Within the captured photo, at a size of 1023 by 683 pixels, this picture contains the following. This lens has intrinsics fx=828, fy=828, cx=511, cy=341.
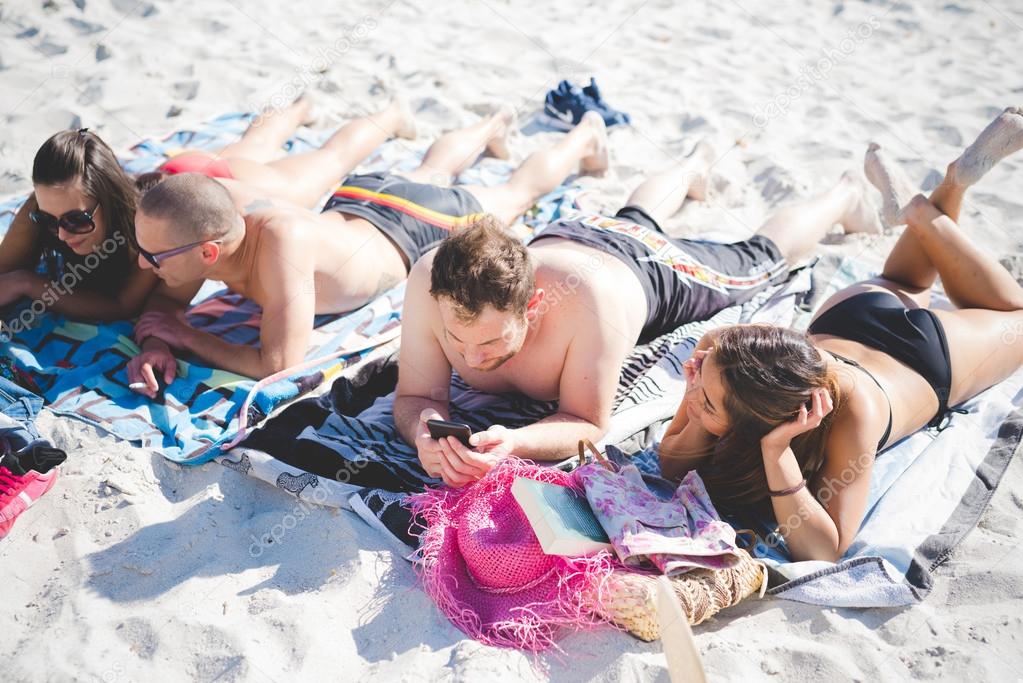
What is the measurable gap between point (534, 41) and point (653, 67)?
977 millimetres

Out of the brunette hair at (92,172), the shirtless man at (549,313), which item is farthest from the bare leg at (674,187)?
the brunette hair at (92,172)

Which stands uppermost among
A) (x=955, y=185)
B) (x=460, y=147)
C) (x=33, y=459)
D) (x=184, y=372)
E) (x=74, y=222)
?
(x=955, y=185)

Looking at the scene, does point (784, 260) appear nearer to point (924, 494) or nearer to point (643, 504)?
point (924, 494)

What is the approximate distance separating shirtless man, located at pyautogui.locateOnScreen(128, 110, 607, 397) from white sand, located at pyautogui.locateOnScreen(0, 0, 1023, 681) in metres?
0.63

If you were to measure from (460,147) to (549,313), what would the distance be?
224cm

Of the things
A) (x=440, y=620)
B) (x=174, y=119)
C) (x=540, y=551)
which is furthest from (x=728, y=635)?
(x=174, y=119)

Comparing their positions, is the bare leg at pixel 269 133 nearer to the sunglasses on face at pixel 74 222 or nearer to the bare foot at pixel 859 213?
the sunglasses on face at pixel 74 222

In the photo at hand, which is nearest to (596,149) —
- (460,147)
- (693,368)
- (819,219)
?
(460,147)

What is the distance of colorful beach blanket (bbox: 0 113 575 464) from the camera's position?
3346 millimetres

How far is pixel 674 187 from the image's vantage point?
4551 millimetres

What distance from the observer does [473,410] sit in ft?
11.2

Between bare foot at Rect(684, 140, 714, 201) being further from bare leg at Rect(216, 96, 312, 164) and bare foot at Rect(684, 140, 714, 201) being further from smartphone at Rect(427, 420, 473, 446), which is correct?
smartphone at Rect(427, 420, 473, 446)

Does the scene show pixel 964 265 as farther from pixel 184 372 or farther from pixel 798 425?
pixel 184 372

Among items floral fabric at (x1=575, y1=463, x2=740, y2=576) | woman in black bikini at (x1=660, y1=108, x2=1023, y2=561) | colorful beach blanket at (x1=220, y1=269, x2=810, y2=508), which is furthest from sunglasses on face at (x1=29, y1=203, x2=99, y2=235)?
woman in black bikini at (x1=660, y1=108, x2=1023, y2=561)
